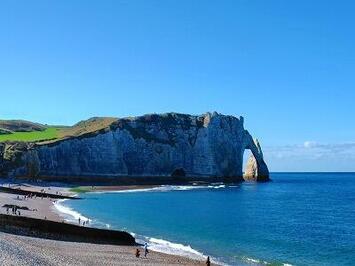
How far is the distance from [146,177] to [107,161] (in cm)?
1296

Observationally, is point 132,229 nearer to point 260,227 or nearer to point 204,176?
point 260,227

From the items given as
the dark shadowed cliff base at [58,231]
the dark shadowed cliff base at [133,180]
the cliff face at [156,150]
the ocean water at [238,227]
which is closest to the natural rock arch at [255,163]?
the cliff face at [156,150]

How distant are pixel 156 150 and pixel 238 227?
80.4m

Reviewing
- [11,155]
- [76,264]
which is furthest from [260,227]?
[11,155]

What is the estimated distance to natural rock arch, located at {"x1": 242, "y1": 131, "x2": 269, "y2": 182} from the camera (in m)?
151

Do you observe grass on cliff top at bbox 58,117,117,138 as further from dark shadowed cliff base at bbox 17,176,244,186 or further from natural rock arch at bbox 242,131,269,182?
natural rock arch at bbox 242,131,269,182

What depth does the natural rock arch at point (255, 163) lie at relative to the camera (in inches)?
5951

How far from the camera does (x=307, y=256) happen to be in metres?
37.9

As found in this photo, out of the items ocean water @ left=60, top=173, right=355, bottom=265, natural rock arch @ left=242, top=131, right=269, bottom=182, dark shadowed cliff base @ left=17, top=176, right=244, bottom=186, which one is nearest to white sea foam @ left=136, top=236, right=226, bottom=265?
ocean water @ left=60, top=173, right=355, bottom=265

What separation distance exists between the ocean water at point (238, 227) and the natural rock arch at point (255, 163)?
64.6 m

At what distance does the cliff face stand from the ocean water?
3745 centimetres

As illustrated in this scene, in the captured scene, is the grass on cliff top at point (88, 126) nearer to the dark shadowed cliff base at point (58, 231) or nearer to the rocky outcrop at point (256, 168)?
the rocky outcrop at point (256, 168)

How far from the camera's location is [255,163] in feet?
538

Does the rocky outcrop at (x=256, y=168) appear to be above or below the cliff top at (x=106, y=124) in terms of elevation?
below
